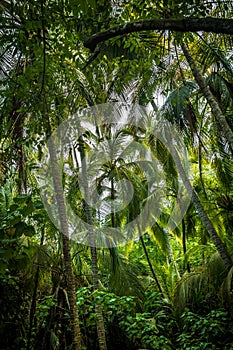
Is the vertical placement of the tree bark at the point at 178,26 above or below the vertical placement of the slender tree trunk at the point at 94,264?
above

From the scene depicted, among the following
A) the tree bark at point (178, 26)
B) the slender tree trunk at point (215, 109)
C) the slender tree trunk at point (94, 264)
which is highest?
the slender tree trunk at point (215, 109)

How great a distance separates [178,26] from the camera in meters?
2.01

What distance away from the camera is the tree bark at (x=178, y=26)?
6.16 feet

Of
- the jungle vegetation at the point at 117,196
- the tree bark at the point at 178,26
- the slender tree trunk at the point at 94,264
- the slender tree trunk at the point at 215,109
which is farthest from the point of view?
the slender tree trunk at the point at 94,264

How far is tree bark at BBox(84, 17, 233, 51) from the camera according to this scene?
6.16ft

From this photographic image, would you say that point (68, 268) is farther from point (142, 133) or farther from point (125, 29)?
point (142, 133)

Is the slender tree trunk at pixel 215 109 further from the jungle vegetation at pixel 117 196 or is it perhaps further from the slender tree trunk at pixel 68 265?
the slender tree trunk at pixel 68 265

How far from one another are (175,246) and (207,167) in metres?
3.92

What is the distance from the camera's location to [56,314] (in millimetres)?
6340

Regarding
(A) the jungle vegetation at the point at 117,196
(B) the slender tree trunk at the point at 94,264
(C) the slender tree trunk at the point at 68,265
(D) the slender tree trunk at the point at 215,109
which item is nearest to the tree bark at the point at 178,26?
(A) the jungle vegetation at the point at 117,196

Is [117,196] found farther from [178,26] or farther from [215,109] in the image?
[178,26]

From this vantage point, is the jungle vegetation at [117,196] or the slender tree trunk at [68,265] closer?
the jungle vegetation at [117,196]

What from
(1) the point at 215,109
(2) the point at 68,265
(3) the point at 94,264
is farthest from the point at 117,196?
(2) the point at 68,265

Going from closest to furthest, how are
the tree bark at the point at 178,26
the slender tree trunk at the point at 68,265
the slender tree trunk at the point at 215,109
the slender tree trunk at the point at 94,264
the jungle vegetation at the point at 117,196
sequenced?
the tree bark at the point at 178,26 → the jungle vegetation at the point at 117,196 → the slender tree trunk at the point at 68,265 → the slender tree trunk at the point at 215,109 → the slender tree trunk at the point at 94,264
